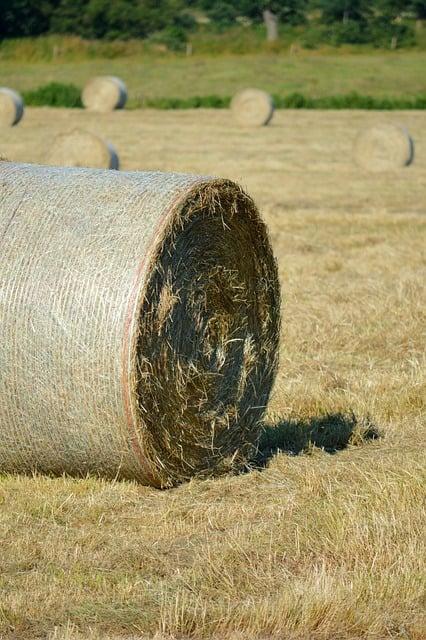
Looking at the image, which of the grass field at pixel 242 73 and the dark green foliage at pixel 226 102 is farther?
the grass field at pixel 242 73

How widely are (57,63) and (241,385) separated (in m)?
48.7

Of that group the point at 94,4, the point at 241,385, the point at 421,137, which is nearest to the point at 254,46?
the point at 94,4

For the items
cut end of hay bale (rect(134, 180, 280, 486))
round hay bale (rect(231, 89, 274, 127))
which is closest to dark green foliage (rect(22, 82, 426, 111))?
round hay bale (rect(231, 89, 274, 127))

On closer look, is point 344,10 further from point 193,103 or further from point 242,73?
point 193,103

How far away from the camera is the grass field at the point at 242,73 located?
46.6 meters

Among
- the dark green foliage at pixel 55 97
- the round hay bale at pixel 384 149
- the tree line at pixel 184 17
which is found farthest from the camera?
the tree line at pixel 184 17

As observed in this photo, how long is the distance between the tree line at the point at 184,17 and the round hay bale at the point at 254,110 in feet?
92.3

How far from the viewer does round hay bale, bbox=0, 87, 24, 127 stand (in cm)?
3372

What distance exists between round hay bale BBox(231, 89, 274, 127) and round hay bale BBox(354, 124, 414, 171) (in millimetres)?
9485

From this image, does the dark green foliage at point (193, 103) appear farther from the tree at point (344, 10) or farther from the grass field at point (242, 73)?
the tree at point (344, 10)

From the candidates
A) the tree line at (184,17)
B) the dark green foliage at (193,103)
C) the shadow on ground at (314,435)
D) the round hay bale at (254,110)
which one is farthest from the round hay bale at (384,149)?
the tree line at (184,17)

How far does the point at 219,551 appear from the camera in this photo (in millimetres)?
5230

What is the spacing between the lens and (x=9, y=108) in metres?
33.7

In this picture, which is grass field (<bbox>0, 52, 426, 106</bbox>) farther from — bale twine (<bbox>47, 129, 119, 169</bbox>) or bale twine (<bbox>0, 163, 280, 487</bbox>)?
bale twine (<bbox>0, 163, 280, 487</bbox>)
